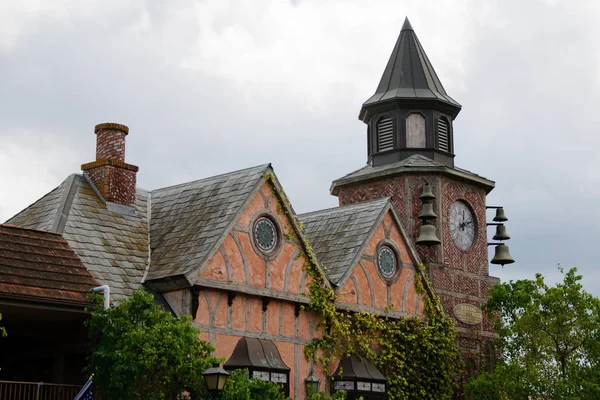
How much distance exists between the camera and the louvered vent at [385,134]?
34.4m

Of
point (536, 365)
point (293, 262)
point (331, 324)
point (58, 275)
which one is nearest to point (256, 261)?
point (293, 262)

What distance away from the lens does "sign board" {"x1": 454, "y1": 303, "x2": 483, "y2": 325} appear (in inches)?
1250

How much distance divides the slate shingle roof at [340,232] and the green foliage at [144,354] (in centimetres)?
727

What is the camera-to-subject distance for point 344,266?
90.3 feet

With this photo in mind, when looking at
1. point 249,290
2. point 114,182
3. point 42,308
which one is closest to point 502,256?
point 249,290

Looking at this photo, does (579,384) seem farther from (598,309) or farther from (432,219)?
(432,219)

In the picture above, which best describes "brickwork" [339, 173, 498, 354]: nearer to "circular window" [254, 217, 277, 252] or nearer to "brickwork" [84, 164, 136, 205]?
"circular window" [254, 217, 277, 252]

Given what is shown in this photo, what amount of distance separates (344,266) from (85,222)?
6.97 meters

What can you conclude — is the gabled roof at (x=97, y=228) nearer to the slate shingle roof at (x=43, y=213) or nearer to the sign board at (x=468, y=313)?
the slate shingle roof at (x=43, y=213)

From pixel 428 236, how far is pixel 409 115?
16.8ft

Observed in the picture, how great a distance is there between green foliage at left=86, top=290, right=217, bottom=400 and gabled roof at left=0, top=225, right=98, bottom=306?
84 centimetres

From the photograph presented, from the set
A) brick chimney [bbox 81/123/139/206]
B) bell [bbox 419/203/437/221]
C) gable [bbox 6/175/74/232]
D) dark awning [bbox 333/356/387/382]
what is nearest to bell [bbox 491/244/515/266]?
bell [bbox 419/203/437/221]

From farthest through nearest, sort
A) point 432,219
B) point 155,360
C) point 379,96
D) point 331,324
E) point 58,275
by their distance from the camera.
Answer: point 379,96 < point 432,219 < point 331,324 < point 58,275 < point 155,360

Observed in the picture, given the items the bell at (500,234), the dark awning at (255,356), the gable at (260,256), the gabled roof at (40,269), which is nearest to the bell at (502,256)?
the bell at (500,234)
